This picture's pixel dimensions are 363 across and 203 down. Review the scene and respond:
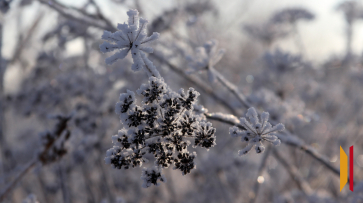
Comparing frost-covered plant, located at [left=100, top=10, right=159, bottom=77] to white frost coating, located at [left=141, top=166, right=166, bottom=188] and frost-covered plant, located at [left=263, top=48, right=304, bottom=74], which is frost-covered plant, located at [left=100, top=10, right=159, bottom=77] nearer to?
white frost coating, located at [left=141, top=166, right=166, bottom=188]

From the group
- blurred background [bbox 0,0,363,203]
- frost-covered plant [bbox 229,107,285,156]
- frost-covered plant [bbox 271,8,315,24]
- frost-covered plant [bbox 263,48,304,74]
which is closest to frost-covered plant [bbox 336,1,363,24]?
blurred background [bbox 0,0,363,203]

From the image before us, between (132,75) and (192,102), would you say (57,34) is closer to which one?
(132,75)

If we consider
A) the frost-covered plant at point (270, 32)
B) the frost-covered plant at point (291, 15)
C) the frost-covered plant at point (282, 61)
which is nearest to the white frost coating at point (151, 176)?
the frost-covered plant at point (282, 61)

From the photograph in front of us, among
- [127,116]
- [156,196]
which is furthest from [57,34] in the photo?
[156,196]

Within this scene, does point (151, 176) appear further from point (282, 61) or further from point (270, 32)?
point (270, 32)

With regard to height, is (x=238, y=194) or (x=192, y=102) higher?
(x=238, y=194)

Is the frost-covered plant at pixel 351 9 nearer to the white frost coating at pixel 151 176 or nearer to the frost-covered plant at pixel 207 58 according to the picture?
the frost-covered plant at pixel 207 58
